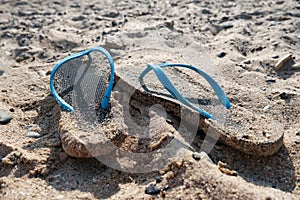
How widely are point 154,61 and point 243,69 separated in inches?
24.6

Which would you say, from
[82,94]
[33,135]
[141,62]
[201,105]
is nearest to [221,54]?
[141,62]

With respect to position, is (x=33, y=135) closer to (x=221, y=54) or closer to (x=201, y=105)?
(x=201, y=105)

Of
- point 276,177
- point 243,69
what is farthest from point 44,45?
point 276,177

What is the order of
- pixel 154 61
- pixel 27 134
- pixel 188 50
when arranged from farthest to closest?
pixel 188 50 → pixel 154 61 → pixel 27 134

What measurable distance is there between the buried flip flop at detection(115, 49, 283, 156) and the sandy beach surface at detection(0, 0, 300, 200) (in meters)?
0.06

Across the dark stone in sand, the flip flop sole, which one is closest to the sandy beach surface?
the dark stone in sand

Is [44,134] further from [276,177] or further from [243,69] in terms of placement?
[243,69]

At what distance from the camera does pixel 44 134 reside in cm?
211

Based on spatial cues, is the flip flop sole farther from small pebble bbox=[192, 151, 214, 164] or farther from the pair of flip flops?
small pebble bbox=[192, 151, 214, 164]

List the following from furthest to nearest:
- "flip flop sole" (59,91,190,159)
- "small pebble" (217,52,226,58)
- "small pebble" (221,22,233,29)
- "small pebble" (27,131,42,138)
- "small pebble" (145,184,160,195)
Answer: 1. "small pebble" (221,22,233,29)
2. "small pebble" (217,52,226,58)
3. "small pebble" (27,131,42,138)
4. "flip flop sole" (59,91,190,159)
5. "small pebble" (145,184,160,195)

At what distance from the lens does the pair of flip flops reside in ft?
6.29

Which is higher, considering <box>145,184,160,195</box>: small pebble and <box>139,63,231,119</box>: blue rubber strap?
<box>139,63,231,119</box>: blue rubber strap

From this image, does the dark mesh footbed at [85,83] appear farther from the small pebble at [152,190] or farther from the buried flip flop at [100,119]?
the small pebble at [152,190]

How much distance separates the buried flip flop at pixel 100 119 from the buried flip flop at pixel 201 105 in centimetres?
8
